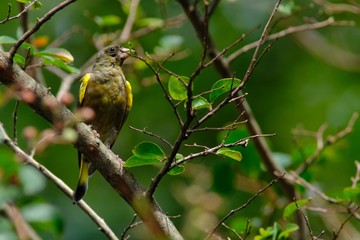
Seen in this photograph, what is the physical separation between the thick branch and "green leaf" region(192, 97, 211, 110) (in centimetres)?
63

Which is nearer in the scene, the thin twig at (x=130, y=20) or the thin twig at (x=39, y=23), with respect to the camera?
the thin twig at (x=39, y=23)

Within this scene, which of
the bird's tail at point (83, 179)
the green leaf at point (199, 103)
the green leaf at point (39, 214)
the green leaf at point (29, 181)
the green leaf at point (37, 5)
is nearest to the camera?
the green leaf at point (29, 181)

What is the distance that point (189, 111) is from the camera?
128 inches

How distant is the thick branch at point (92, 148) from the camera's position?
3592 mm

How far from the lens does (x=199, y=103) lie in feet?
11.0

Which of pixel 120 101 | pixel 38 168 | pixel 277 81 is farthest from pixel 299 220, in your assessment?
pixel 277 81

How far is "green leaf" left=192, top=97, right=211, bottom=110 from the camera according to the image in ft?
10.9

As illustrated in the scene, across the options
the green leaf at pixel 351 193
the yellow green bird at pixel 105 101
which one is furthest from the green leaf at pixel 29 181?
the yellow green bird at pixel 105 101

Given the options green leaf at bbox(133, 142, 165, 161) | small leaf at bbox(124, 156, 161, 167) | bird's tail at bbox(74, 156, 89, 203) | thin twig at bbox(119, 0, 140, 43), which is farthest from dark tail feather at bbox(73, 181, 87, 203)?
thin twig at bbox(119, 0, 140, 43)

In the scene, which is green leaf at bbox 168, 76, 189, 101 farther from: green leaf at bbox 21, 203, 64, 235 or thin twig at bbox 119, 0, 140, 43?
thin twig at bbox 119, 0, 140, 43

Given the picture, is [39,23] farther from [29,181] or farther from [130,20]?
[130,20]

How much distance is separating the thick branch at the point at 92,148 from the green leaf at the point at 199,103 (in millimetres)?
630

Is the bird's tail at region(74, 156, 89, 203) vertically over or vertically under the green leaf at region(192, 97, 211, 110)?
under

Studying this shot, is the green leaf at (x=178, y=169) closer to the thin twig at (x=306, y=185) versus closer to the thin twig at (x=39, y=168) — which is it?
the thin twig at (x=39, y=168)
